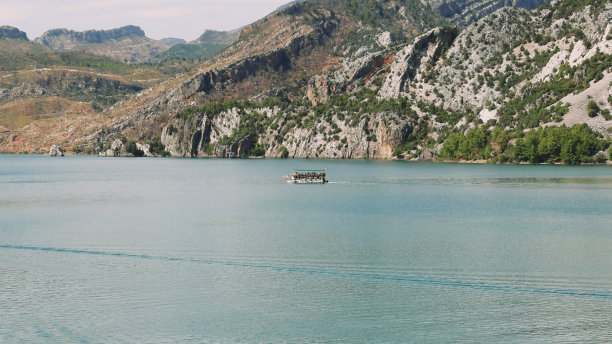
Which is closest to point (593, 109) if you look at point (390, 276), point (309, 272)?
point (390, 276)

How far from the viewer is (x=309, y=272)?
137 ft

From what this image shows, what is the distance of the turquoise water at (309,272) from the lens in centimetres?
3056

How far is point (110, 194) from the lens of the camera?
323ft

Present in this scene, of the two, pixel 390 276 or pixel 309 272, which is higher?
pixel 390 276

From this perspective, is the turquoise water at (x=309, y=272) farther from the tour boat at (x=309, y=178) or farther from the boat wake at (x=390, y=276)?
the tour boat at (x=309, y=178)

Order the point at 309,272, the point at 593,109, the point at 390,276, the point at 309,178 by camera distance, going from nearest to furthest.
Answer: the point at 390,276 → the point at 309,272 → the point at 309,178 → the point at 593,109

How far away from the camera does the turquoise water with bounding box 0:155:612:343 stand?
30.6 metres

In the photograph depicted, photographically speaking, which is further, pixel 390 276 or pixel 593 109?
pixel 593 109

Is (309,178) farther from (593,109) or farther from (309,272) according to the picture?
(593,109)

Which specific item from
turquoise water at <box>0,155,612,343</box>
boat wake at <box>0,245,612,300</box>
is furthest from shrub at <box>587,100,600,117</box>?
boat wake at <box>0,245,612,300</box>

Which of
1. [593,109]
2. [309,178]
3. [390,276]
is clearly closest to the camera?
[390,276]

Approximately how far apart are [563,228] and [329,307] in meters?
34.9

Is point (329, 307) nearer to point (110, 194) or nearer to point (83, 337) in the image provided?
point (83, 337)

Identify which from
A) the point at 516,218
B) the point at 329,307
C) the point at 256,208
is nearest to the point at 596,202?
the point at 516,218
